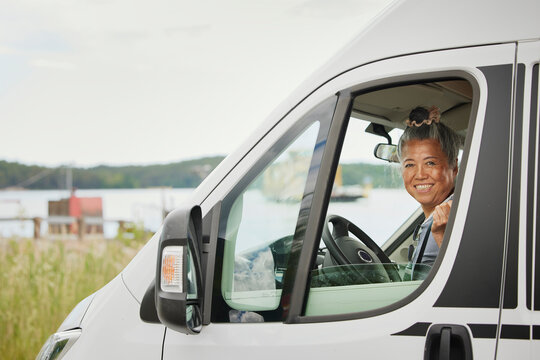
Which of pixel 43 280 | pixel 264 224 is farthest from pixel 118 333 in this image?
pixel 43 280

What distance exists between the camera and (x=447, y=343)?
1.60 m

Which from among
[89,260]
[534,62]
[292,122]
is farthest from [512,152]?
[89,260]

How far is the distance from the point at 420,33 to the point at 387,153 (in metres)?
0.74

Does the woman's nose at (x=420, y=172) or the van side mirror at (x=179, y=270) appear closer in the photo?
the van side mirror at (x=179, y=270)

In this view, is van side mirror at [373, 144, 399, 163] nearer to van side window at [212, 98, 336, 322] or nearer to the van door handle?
van side window at [212, 98, 336, 322]

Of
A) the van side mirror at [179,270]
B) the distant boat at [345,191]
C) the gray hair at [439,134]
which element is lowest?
the van side mirror at [179,270]

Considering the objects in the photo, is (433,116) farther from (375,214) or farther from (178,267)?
(178,267)

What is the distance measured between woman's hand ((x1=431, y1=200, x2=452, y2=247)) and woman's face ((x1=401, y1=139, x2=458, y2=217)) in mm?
288

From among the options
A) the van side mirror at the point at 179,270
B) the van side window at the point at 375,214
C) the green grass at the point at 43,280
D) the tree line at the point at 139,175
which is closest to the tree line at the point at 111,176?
the tree line at the point at 139,175

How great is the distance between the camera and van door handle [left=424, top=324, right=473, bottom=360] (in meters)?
1.59

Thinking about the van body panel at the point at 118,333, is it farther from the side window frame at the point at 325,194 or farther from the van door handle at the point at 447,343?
the van door handle at the point at 447,343

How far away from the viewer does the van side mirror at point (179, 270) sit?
5.48ft

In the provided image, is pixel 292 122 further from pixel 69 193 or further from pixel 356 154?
pixel 69 193

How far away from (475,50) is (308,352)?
1033 mm
